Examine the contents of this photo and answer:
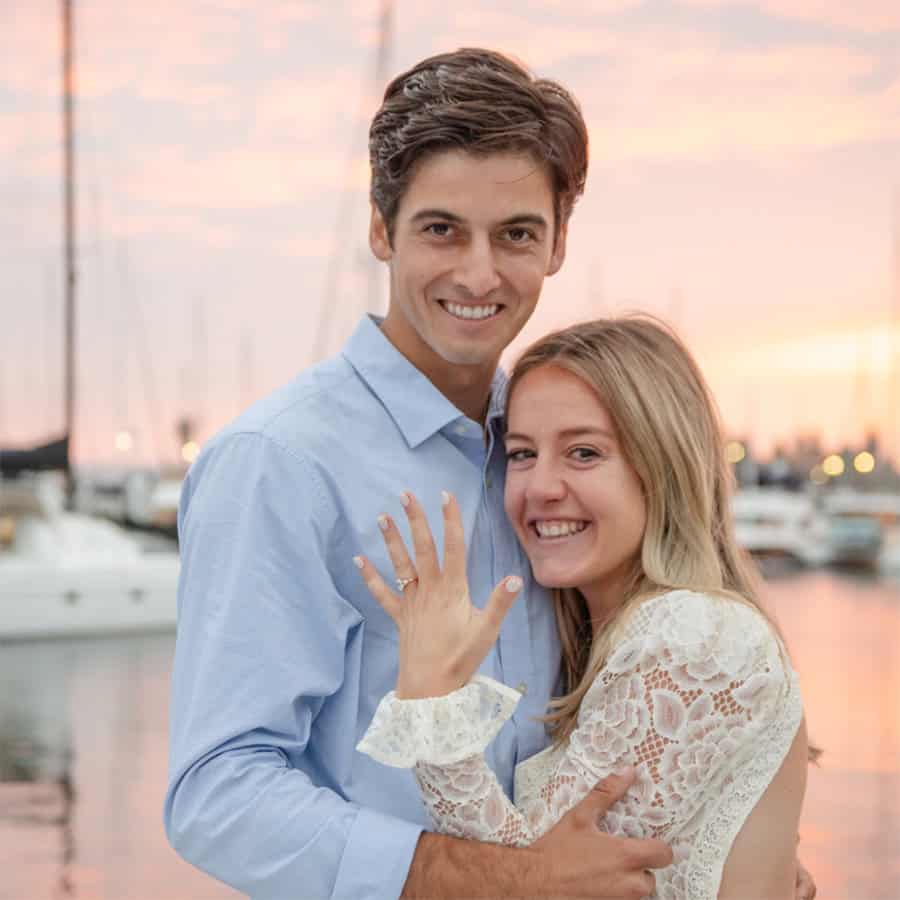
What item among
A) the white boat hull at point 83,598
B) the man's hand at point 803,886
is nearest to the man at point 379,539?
the man's hand at point 803,886

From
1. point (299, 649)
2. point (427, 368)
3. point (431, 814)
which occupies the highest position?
point (427, 368)

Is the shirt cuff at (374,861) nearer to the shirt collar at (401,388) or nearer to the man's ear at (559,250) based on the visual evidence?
the shirt collar at (401,388)

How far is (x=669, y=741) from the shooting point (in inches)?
81.0

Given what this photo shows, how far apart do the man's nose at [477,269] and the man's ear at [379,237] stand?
173 millimetres

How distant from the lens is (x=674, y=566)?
2301 millimetres

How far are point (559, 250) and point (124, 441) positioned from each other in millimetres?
29091

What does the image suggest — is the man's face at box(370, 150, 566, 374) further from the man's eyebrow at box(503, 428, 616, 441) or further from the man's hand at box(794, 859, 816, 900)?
the man's hand at box(794, 859, 816, 900)

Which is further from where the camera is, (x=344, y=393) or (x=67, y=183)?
(x=67, y=183)

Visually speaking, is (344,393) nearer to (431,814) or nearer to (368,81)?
(431,814)

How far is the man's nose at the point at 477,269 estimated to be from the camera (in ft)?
7.49

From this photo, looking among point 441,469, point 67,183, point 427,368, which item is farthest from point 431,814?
point 67,183

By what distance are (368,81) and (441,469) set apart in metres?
20.6

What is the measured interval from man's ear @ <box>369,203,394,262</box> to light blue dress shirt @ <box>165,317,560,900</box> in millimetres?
267

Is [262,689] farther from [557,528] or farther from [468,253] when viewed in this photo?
[468,253]
